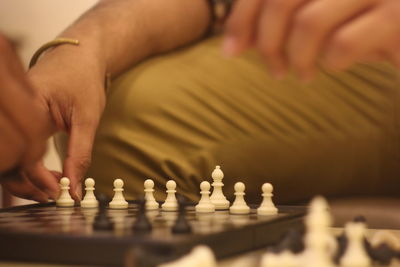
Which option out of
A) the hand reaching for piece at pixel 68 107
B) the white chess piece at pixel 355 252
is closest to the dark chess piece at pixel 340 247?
the white chess piece at pixel 355 252

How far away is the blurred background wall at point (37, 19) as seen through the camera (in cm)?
301

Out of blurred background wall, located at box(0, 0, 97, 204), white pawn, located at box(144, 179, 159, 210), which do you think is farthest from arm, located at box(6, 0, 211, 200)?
blurred background wall, located at box(0, 0, 97, 204)

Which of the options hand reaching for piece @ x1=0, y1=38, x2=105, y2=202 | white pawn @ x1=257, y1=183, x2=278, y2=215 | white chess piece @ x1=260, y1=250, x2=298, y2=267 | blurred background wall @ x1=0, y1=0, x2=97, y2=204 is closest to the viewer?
white chess piece @ x1=260, y1=250, x2=298, y2=267

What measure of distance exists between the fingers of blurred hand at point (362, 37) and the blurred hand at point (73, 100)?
660mm

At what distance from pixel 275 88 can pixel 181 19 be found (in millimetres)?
335

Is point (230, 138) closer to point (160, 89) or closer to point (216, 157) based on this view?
point (216, 157)

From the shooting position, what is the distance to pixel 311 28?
2.39ft

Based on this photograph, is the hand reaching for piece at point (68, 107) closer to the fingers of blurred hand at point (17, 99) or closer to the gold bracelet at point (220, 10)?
the fingers of blurred hand at point (17, 99)

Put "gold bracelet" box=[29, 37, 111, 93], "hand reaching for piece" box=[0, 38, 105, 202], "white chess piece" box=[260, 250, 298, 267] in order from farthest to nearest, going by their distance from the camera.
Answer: "gold bracelet" box=[29, 37, 111, 93], "hand reaching for piece" box=[0, 38, 105, 202], "white chess piece" box=[260, 250, 298, 267]

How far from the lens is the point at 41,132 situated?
88cm

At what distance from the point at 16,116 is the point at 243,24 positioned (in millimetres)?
297

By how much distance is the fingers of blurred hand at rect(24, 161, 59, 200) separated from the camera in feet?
4.01

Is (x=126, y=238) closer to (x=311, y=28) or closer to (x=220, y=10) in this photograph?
(x=311, y=28)

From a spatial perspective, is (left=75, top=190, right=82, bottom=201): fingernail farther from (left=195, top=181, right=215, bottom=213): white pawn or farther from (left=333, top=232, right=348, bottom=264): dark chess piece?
(left=333, top=232, right=348, bottom=264): dark chess piece
